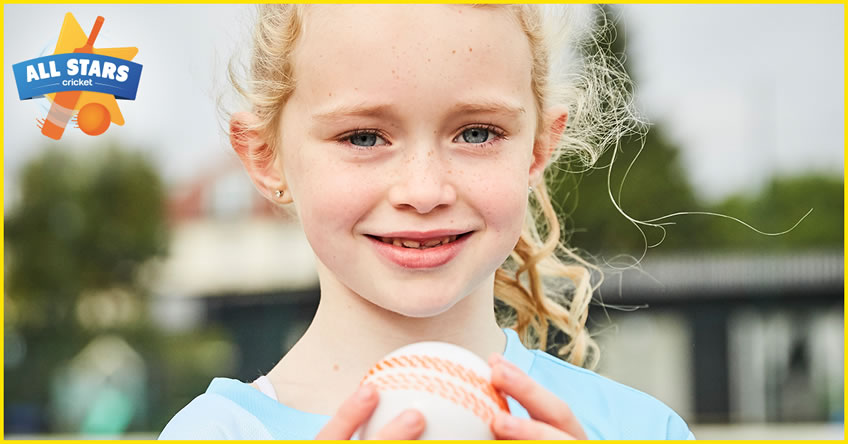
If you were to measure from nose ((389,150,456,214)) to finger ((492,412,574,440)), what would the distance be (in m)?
0.46

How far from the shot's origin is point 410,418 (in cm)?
191

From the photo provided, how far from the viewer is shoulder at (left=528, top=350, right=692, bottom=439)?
244 centimetres

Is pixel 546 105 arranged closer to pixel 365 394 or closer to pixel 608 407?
pixel 608 407

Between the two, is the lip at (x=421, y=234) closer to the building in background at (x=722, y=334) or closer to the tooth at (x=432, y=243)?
the tooth at (x=432, y=243)

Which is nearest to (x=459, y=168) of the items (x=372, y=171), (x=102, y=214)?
(x=372, y=171)

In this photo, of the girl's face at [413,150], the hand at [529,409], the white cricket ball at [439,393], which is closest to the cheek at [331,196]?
the girl's face at [413,150]

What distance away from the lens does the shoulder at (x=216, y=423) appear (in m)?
2.25

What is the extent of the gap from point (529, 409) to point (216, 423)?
713 millimetres

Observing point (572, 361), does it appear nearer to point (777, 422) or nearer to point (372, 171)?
point (372, 171)

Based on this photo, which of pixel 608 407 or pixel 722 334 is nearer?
pixel 608 407

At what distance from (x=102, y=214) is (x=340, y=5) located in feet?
113

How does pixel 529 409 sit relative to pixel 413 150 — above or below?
below

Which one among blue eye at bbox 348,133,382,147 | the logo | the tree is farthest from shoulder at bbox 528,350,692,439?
the tree

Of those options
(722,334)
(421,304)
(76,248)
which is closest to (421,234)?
(421,304)
